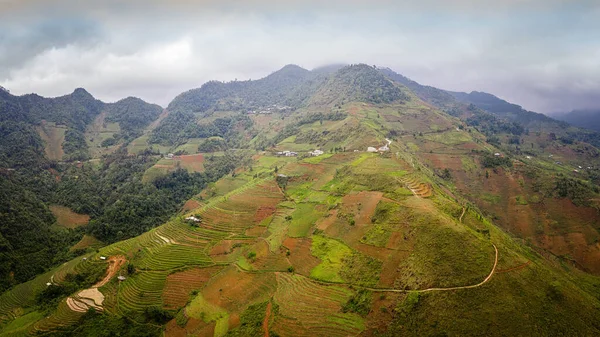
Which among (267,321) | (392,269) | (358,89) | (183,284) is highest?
(358,89)

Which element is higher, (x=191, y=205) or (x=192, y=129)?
(x=192, y=129)

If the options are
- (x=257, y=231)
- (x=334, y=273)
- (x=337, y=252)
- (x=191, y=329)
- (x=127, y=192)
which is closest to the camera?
(x=191, y=329)

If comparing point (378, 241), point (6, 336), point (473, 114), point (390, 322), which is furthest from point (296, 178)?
point (473, 114)

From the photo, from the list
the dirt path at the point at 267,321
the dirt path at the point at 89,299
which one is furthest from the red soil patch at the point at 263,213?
the dirt path at the point at 267,321

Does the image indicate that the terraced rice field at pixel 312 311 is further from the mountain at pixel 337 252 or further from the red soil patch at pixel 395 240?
the red soil patch at pixel 395 240

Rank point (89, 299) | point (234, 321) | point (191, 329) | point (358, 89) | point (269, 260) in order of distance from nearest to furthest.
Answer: point (234, 321), point (191, 329), point (89, 299), point (269, 260), point (358, 89)

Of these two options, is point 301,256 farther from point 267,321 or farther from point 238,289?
point 267,321

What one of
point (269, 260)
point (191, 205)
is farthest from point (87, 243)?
point (269, 260)
